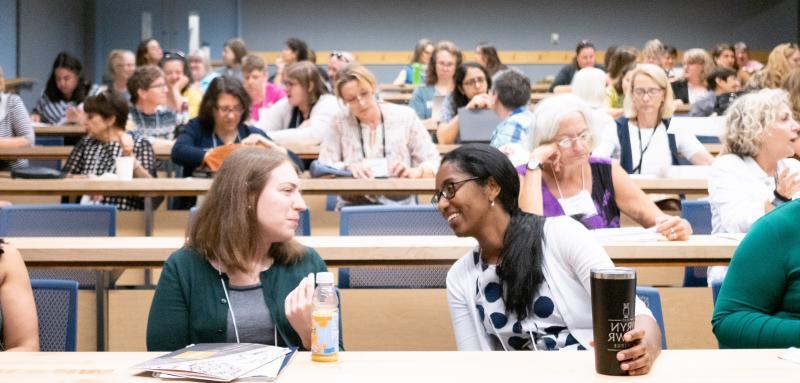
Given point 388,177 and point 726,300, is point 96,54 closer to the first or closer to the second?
point 388,177

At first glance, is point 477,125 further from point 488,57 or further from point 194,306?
point 194,306

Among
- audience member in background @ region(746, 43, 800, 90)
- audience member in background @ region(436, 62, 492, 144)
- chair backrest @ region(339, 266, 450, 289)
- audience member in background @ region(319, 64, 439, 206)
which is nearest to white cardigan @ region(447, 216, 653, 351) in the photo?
chair backrest @ region(339, 266, 450, 289)

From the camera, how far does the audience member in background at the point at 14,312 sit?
7.41 feet

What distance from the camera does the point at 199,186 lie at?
4516 mm

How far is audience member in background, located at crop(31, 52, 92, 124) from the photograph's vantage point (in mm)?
8781

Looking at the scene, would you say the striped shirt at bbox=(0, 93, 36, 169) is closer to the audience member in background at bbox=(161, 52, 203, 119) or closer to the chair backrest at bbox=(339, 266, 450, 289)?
the audience member in background at bbox=(161, 52, 203, 119)

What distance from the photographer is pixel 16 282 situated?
2.29 m

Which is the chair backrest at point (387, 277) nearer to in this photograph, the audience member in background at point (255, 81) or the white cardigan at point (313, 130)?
the white cardigan at point (313, 130)

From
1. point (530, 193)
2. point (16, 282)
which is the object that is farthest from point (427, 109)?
point (16, 282)

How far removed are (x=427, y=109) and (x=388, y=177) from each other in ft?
10.7

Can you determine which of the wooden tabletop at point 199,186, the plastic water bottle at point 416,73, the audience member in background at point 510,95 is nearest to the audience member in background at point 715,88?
the audience member in background at point 510,95

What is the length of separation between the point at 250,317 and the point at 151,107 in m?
4.79

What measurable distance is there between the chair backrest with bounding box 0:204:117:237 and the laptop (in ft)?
9.77

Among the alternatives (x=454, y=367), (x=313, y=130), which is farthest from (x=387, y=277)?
(x=313, y=130)
